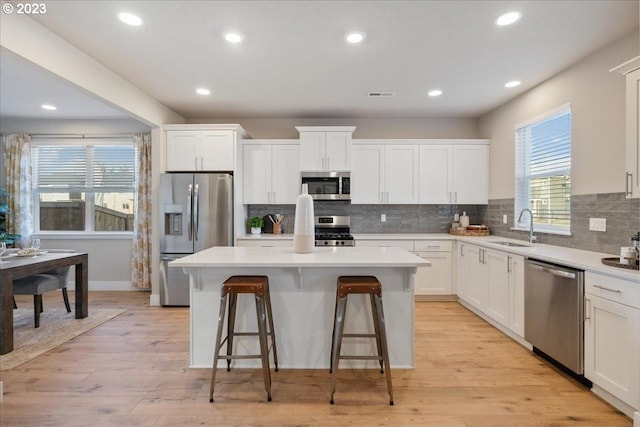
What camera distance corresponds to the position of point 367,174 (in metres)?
4.80

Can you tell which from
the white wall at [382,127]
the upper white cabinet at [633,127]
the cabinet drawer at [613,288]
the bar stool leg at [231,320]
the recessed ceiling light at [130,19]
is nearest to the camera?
the cabinet drawer at [613,288]

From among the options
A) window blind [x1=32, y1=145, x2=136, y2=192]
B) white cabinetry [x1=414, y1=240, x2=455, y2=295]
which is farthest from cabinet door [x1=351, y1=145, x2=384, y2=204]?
window blind [x1=32, y1=145, x2=136, y2=192]

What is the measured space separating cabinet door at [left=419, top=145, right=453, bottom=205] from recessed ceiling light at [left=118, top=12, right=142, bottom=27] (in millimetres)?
3696

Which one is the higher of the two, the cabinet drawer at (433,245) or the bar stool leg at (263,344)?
the cabinet drawer at (433,245)

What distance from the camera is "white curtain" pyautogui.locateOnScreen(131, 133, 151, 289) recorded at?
495 centimetres

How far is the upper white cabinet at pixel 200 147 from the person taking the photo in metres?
4.42

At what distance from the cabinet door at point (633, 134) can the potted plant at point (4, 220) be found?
22.5 feet

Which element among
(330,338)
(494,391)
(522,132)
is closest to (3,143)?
(330,338)

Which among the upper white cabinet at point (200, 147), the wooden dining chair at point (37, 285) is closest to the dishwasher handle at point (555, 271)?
the upper white cabinet at point (200, 147)

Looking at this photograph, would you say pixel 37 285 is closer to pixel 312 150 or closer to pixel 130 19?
pixel 130 19

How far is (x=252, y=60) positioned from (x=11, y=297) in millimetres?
3105

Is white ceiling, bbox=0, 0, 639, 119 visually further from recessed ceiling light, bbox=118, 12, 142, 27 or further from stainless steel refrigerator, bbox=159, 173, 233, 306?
stainless steel refrigerator, bbox=159, 173, 233, 306

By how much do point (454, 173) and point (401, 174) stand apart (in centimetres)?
77

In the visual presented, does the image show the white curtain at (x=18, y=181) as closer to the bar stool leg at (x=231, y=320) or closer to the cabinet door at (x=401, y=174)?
the bar stool leg at (x=231, y=320)
